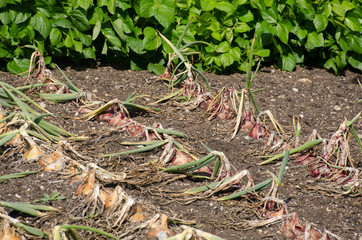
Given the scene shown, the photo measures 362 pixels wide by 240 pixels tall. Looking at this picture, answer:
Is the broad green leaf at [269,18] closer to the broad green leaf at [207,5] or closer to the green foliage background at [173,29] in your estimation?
the green foliage background at [173,29]

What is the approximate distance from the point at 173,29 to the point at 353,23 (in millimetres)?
1374

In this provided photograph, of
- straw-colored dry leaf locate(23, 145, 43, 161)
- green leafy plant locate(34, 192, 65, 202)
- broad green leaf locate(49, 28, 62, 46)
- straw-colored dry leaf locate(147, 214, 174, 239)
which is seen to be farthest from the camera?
broad green leaf locate(49, 28, 62, 46)

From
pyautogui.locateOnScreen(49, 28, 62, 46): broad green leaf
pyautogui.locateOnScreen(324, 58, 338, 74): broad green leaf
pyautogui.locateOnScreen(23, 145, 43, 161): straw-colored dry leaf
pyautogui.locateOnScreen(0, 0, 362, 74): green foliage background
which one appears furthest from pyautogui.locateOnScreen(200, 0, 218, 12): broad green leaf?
pyautogui.locateOnScreen(23, 145, 43, 161): straw-colored dry leaf

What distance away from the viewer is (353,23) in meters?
3.70

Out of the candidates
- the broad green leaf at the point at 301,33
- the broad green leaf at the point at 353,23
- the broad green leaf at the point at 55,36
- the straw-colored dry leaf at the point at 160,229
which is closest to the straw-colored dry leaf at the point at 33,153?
the straw-colored dry leaf at the point at 160,229

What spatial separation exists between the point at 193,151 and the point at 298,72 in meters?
1.74

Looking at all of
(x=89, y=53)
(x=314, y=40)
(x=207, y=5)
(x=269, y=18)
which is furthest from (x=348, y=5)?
(x=89, y=53)

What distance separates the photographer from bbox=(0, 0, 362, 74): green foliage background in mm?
3373

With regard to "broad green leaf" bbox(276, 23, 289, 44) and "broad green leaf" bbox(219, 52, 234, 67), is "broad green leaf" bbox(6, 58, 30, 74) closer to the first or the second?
"broad green leaf" bbox(219, 52, 234, 67)

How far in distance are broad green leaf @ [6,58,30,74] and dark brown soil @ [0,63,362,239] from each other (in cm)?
6

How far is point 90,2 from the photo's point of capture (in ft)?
11.1

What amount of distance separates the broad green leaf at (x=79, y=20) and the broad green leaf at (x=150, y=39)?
1.34ft

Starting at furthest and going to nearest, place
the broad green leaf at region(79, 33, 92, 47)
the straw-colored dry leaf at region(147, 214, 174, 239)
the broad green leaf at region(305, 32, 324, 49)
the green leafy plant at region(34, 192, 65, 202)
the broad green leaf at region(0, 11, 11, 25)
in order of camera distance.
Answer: the broad green leaf at region(305, 32, 324, 49)
the broad green leaf at region(79, 33, 92, 47)
the broad green leaf at region(0, 11, 11, 25)
the green leafy plant at region(34, 192, 65, 202)
the straw-colored dry leaf at region(147, 214, 174, 239)

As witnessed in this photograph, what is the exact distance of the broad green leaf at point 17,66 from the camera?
11.4 feet
